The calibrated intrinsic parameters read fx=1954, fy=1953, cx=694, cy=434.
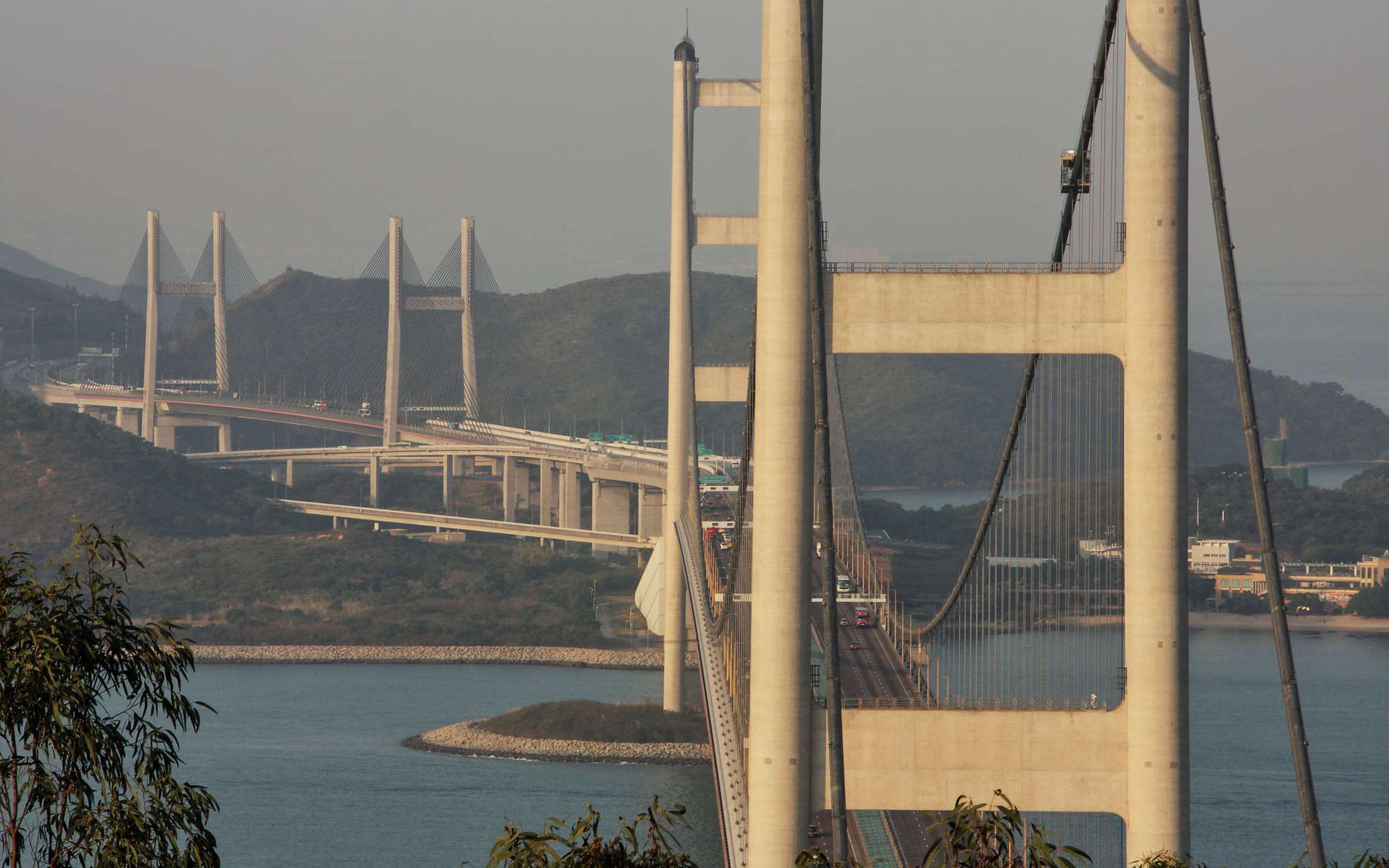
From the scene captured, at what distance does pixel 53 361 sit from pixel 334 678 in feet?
268

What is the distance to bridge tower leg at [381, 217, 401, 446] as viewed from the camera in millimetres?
82938

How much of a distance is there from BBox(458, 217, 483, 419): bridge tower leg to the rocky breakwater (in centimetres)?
4523

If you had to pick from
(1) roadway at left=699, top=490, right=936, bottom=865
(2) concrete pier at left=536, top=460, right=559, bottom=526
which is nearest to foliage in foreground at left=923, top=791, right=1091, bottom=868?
(1) roadway at left=699, top=490, right=936, bottom=865

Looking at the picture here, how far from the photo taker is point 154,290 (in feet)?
299

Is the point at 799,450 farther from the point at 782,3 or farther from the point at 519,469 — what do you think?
the point at 519,469

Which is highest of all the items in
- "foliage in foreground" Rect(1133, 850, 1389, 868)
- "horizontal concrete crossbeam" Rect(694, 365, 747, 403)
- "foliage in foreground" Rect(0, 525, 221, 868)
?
"horizontal concrete crossbeam" Rect(694, 365, 747, 403)

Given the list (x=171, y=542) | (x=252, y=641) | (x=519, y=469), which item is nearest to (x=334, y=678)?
(x=252, y=641)

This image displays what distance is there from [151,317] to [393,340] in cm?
1357

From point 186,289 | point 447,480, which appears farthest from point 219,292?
point 447,480

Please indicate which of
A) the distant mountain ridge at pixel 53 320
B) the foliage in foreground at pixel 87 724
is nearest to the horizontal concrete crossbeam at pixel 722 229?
the foliage in foreground at pixel 87 724

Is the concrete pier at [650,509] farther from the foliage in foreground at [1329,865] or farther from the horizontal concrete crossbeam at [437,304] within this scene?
the foliage in foreground at [1329,865]

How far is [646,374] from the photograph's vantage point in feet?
419

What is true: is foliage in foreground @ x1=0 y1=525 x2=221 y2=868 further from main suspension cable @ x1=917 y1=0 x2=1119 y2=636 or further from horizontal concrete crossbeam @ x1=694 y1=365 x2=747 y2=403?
horizontal concrete crossbeam @ x1=694 y1=365 x2=747 y2=403

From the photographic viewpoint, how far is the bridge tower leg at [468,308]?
86.9 meters
